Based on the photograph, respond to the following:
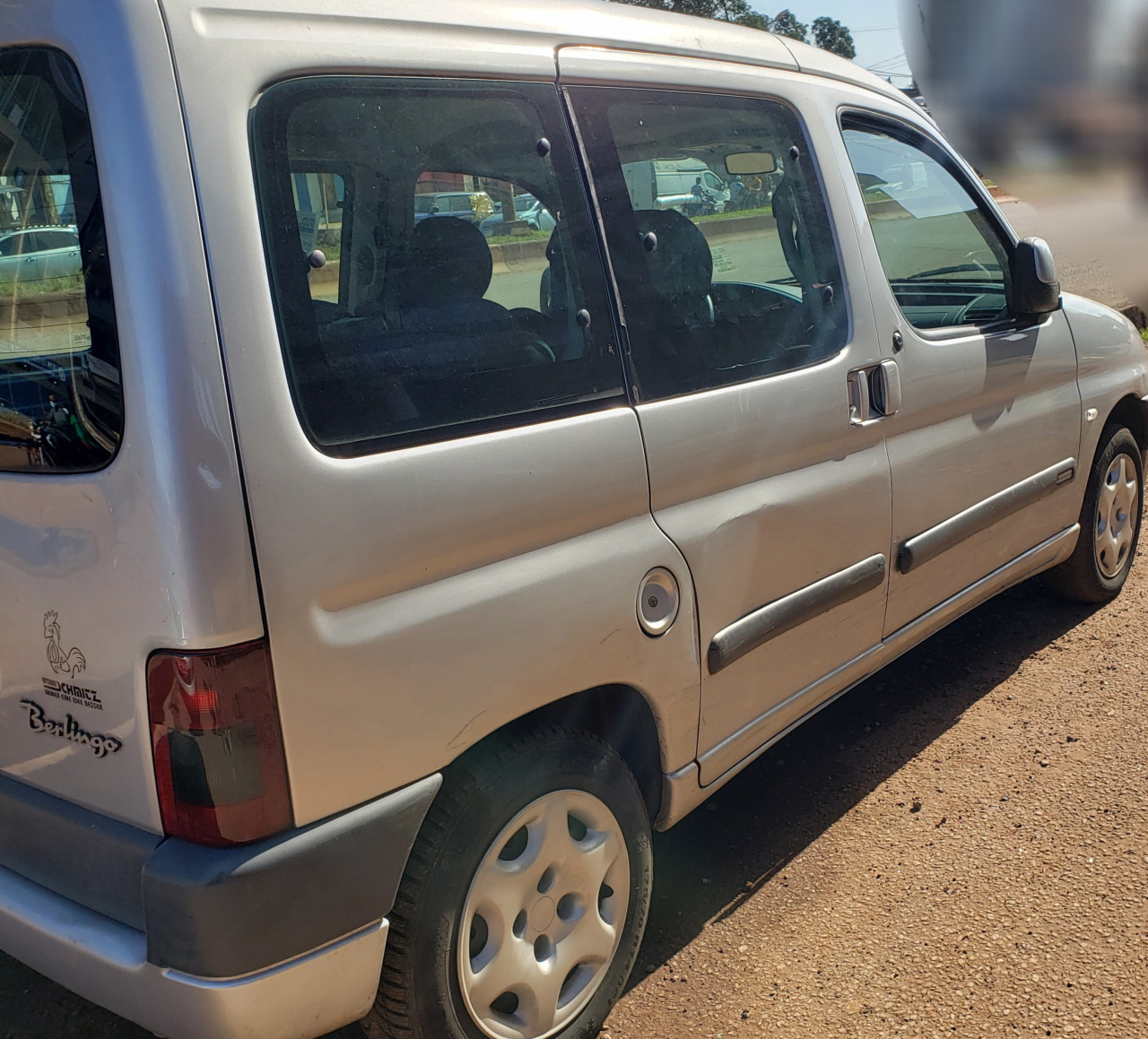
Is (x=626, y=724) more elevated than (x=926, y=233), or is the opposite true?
(x=926, y=233)

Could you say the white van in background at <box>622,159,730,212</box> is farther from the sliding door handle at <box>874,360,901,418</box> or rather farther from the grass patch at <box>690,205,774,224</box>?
the sliding door handle at <box>874,360,901,418</box>

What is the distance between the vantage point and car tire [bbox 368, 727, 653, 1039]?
1.91 m

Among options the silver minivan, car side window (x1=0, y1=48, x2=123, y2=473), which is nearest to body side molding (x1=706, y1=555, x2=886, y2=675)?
the silver minivan

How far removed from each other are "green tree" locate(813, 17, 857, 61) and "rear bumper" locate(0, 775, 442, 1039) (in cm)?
134

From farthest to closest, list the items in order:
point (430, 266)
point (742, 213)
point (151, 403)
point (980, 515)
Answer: point (980, 515) → point (742, 213) → point (430, 266) → point (151, 403)

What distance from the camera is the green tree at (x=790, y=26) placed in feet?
2.89

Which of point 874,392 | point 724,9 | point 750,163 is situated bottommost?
point 874,392

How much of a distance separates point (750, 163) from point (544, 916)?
1752 mm

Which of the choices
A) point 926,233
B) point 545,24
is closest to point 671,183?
point 545,24

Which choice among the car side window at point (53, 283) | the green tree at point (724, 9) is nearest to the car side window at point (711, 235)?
the green tree at point (724, 9)

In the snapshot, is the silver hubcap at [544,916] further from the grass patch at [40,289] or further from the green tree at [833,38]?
the green tree at [833,38]

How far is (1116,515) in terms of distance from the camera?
425cm

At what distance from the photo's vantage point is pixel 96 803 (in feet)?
5.89

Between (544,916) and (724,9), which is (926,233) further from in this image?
(544,916)
